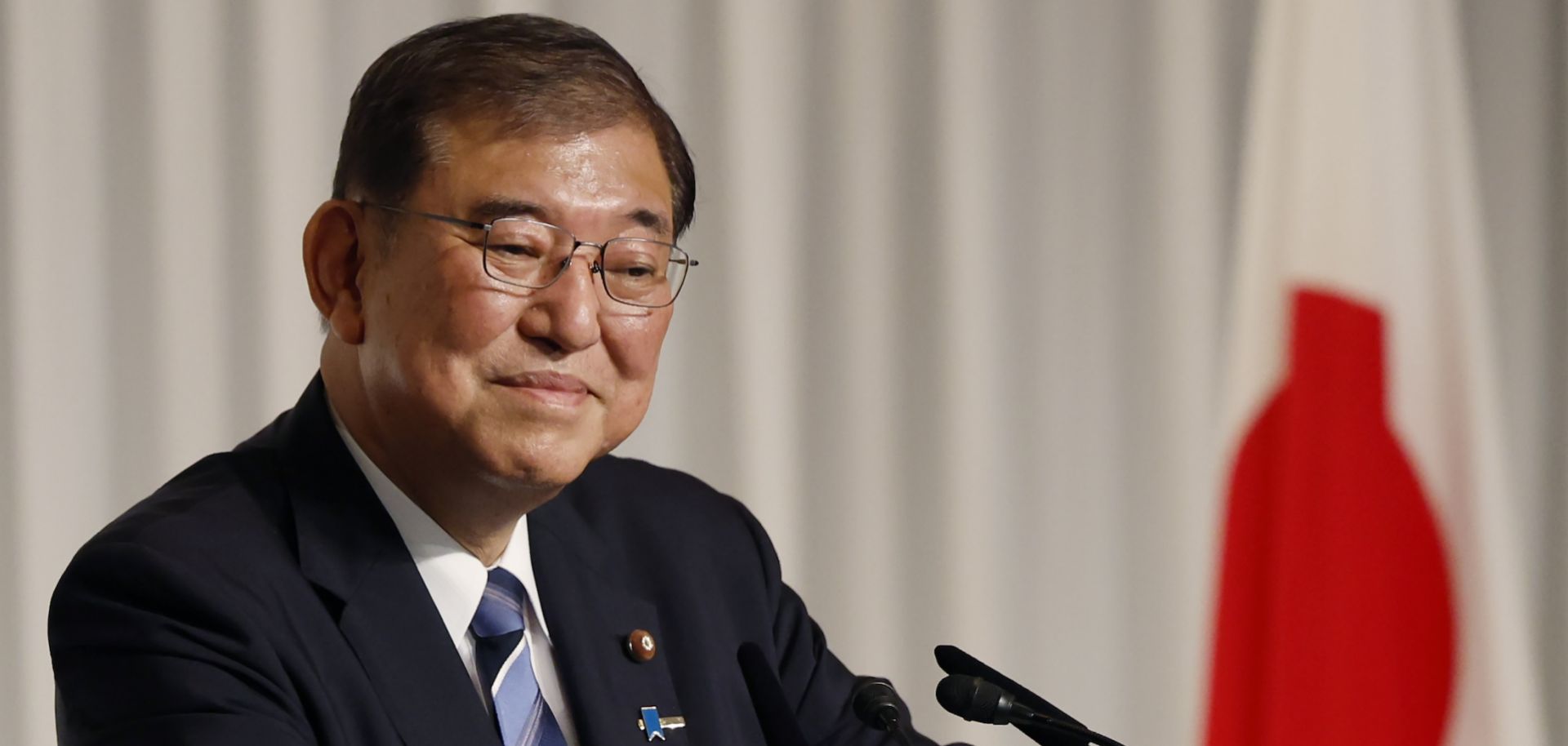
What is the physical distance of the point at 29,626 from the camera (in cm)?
287

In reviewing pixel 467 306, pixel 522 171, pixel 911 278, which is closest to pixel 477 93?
pixel 522 171

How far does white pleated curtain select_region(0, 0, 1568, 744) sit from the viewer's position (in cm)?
293

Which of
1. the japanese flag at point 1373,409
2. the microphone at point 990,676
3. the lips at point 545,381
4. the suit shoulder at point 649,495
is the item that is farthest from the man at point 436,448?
the japanese flag at point 1373,409

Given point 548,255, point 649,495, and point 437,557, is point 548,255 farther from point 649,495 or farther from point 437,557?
point 649,495

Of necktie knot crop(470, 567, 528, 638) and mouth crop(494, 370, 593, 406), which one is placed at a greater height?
mouth crop(494, 370, 593, 406)

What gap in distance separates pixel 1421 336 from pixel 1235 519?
413mm

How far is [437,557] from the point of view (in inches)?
70.5

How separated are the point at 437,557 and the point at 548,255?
38 centimetres

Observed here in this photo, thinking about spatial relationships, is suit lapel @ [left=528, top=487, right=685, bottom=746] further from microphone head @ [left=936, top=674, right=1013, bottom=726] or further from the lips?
microphone head @ [left=936, top=674, right=1013, bottom=726]

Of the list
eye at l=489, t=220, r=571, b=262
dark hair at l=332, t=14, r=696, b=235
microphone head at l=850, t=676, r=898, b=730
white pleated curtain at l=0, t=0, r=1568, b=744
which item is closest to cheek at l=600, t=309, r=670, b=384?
eye at l=489, t=220, r=571, b=262

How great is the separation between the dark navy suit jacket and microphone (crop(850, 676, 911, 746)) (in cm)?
37

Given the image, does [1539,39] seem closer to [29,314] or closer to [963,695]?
[963,695]

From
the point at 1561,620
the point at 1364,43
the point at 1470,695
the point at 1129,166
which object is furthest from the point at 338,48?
the point at 1561,620

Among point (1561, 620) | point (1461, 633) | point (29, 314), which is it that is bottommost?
point (1561, 620)
